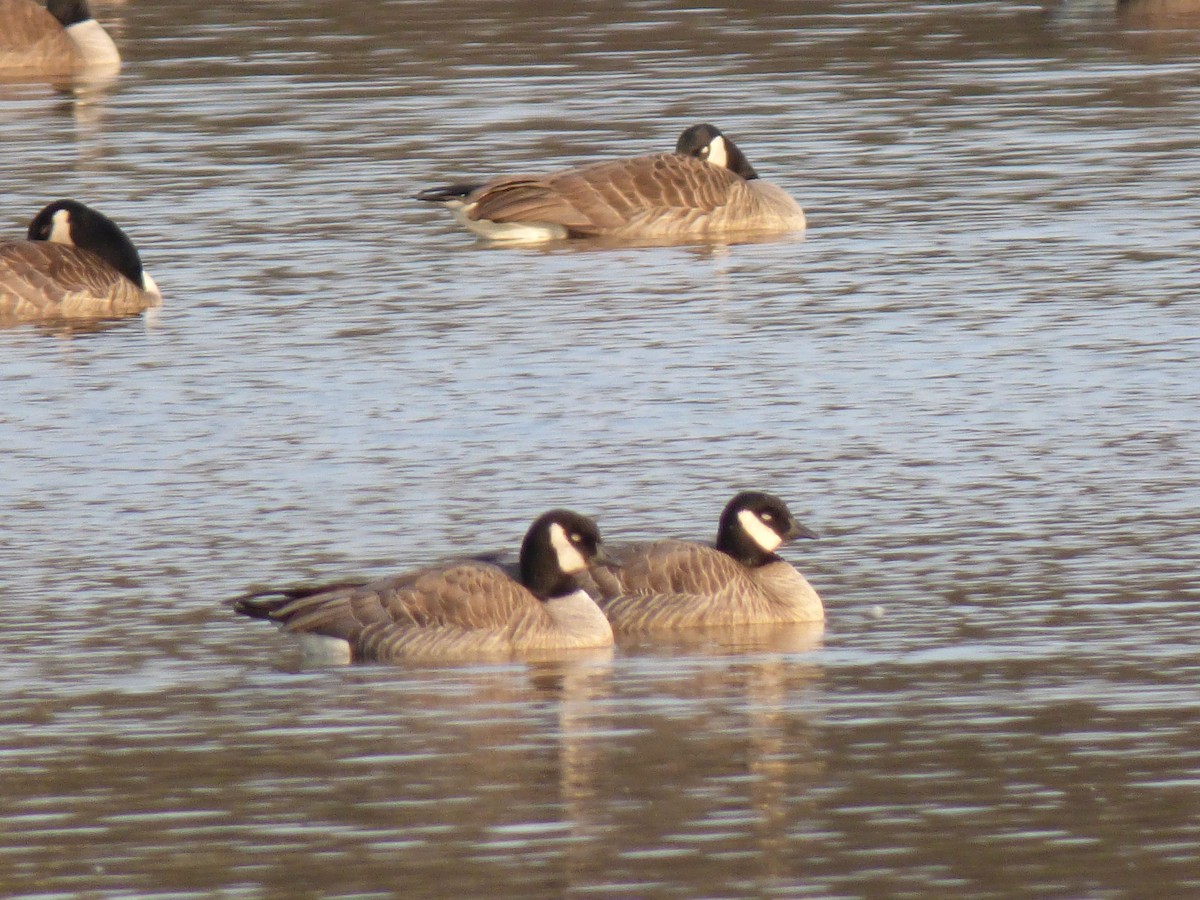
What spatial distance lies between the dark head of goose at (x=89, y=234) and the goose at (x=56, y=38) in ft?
43.4

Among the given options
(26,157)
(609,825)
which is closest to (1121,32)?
(26,157)

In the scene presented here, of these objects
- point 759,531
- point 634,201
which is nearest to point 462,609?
point 759,531

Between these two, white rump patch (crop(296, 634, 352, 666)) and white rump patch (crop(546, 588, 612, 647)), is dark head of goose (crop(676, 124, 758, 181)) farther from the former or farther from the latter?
white rump patch (crop(296, 634, 352, 666))

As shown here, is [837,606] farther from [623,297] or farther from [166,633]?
[623,297]

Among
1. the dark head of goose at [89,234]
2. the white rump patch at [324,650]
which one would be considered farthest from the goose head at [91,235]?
the white rump patch at [324,650]

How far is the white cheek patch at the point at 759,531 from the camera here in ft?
39.4

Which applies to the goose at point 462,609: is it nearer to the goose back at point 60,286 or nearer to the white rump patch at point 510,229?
the goose back at point 60,286

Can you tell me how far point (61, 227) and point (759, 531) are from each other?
1028cm

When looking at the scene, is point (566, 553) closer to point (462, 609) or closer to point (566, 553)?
point (566, 553)

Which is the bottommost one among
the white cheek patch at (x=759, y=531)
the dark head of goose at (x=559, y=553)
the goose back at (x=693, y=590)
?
the goose back at (x=693, y=590)

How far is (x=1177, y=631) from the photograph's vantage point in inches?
440

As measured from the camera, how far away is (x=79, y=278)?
20.5 metres

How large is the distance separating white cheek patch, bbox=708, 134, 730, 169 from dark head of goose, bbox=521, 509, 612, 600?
12.1 m

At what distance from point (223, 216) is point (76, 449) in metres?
8.67
